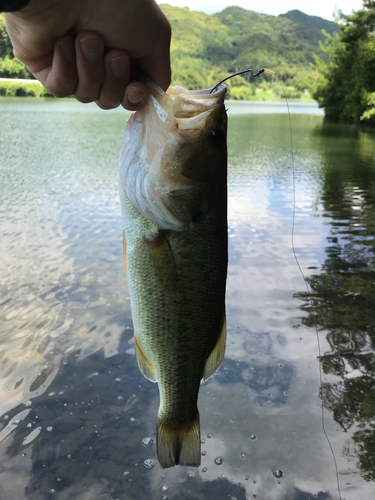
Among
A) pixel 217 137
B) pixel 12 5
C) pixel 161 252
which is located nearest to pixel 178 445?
pixel 161 252

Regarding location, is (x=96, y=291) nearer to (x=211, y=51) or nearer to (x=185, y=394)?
(x=185, y=394)

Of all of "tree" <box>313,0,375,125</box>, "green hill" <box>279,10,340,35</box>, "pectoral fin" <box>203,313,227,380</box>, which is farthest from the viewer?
"green hill" <box>279,10,340,35</box>

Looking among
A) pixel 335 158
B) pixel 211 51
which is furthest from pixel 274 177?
pixel 211 51

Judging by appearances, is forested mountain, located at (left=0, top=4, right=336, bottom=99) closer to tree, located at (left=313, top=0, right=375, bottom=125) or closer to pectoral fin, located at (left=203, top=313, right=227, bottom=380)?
tree, located at (left=313, top=0, right=375, bottom=125)

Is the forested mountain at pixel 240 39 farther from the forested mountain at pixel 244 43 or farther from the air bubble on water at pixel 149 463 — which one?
the air bubble on water at pixel 149 463

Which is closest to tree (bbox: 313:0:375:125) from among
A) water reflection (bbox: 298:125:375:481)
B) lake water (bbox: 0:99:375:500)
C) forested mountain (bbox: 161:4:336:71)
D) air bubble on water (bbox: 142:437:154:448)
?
water reflection (bbox: 298:125:375:481)

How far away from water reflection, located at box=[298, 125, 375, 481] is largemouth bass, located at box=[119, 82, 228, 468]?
2426mm

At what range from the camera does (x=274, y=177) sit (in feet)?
47.8

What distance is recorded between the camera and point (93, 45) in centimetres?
133

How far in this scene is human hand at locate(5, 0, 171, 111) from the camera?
1.24m

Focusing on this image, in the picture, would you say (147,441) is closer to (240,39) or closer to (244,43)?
(244,43)

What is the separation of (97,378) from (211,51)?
390ft

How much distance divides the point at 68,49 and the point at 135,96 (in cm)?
28

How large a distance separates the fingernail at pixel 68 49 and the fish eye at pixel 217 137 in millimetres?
608
